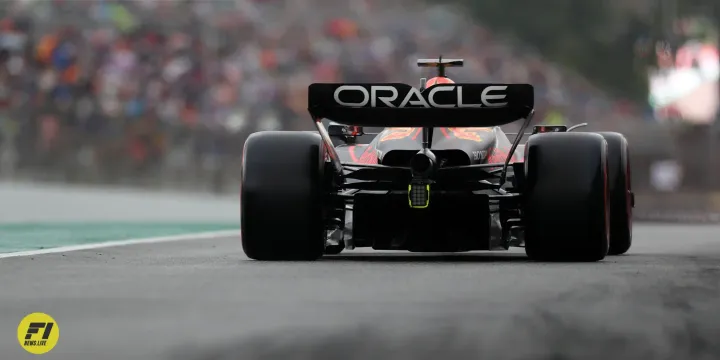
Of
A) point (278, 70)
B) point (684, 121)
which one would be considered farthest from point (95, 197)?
point (684, 121)

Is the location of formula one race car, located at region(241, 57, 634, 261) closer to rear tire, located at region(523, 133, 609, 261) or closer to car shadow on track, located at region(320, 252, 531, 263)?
rear tire, located at region(523, 133, 609, 261)

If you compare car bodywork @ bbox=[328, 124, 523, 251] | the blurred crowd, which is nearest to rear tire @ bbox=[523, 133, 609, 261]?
car bodywork @ bbox=[328, 124, 523, 251]

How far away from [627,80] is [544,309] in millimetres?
34494

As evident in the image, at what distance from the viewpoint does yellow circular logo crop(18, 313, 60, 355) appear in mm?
6062

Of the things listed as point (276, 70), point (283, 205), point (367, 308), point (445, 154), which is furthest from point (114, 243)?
point (276, 70)

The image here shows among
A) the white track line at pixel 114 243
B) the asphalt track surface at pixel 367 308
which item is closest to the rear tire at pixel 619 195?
the asphalt track surface at pixel 367 308

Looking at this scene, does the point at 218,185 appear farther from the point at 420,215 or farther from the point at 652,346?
the point at 652,346

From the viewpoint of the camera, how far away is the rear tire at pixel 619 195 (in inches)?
503

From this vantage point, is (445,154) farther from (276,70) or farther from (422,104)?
(276,70)

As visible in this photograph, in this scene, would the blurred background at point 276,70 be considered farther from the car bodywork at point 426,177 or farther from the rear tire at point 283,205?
the rear tire at point 283,205

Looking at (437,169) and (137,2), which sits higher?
(137,2)

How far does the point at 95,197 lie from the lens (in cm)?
2775

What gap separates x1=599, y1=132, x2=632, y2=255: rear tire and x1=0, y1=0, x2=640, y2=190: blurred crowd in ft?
60.8

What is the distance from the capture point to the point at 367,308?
7.38m
